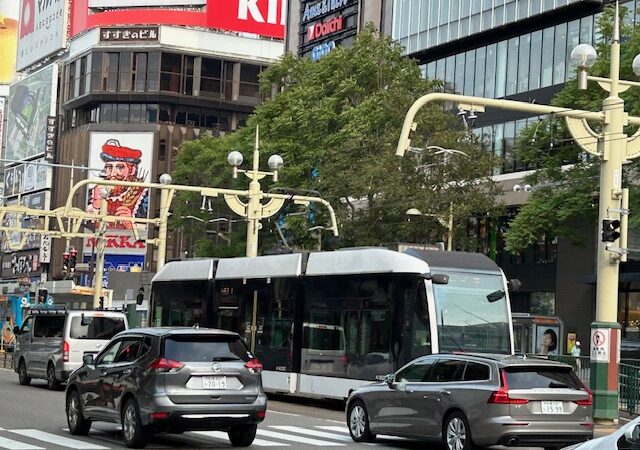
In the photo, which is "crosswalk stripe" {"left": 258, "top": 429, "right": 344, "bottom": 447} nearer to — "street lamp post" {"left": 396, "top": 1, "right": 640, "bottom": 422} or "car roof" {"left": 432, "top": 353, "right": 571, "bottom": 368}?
"car roof" {"left": 432, "top": 353, "right": 571, "bottom": 368}

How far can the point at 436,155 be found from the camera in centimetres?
4897

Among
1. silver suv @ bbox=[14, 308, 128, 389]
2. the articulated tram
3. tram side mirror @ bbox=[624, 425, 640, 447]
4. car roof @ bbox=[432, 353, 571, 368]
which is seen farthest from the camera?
silver suv @ bbox=[14, 308, 128, 389]

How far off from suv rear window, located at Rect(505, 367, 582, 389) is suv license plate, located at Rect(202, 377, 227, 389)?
3.86 metres

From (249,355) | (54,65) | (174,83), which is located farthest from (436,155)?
(54,65)

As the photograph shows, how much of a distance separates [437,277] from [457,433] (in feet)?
25.9

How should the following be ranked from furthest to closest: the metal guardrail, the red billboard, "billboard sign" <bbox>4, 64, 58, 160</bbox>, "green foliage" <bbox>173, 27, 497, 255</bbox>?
1. "billboard sign" <bbox>4, 64, 58, 160</bbox>
2. the red billboard
3. "green foliage" <bbox>173, 27, 497, 255</bbox>
4. the metal guardrail

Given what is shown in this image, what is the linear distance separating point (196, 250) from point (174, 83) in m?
48.5

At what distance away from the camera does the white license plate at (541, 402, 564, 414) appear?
59.1 ft

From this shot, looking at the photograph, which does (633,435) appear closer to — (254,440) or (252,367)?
(252,367)

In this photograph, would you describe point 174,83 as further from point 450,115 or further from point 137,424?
point 137,424

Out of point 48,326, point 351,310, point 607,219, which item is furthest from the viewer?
point 48,326

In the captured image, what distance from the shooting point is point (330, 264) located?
29.6 meters

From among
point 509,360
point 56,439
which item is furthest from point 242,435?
point 509,360

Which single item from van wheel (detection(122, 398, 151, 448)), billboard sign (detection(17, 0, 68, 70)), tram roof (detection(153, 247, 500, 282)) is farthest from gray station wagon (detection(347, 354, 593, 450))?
billboard sign (detection(17, 0, 68, 70))
